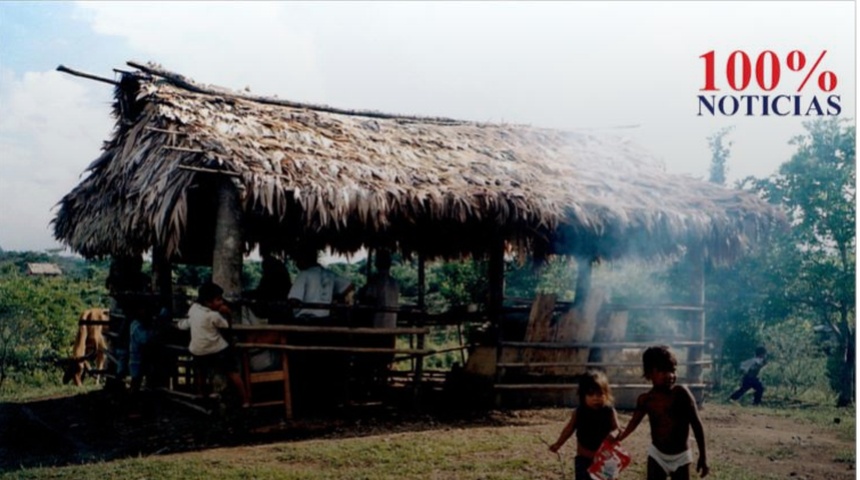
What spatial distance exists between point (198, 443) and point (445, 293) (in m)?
12.1

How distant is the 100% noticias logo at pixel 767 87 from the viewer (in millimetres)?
5887

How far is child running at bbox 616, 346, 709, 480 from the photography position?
403 cm

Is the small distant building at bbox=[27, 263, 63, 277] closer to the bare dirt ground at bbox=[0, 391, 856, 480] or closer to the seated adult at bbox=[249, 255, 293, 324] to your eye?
the bare dirt ground at bbox=[0, 391, 856, 480]

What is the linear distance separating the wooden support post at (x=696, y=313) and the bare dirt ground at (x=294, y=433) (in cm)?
61

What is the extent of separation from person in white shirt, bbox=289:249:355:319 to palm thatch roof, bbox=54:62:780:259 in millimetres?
462

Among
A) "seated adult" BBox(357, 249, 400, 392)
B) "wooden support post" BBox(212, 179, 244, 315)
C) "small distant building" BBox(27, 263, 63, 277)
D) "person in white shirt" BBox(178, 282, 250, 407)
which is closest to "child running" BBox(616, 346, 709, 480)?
"person in white shirt" BBox(178, 282, 250, 407)

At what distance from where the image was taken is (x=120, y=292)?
8.58 meters

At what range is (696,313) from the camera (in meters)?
8.59

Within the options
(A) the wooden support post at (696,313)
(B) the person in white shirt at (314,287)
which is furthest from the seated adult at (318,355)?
(A) the wooden support post at (696,313)

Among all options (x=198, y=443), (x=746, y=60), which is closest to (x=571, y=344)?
(x=746, y=60)

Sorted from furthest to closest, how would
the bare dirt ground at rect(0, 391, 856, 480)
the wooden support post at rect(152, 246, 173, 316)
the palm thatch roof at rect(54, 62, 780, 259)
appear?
the wooden support post at rect(152, 246, 173, 316), the palm thatch roof at rect(54, 62, 780, 259), the bare dirt ground at rect(0, 391, 856, 480)

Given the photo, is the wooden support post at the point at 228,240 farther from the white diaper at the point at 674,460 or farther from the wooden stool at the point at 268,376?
the white diaper at the point at 674,460

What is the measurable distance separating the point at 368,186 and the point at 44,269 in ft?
46.8

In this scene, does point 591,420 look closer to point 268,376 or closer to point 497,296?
point 268,376
